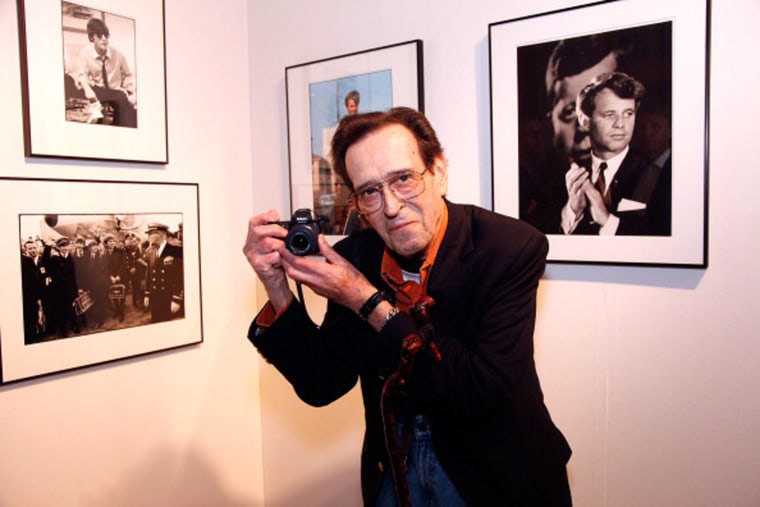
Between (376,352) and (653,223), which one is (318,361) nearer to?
(376,352)

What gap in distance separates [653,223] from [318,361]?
88cm

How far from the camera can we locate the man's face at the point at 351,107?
185 centimetres

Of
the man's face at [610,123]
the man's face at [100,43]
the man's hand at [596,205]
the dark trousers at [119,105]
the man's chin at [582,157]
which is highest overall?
the man's face at [100,43]

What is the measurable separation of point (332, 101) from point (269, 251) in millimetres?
871

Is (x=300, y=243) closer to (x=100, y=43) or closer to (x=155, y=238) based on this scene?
(x=155, y=238)

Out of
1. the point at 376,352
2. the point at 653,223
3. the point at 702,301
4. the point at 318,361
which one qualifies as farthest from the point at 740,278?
the point at 318,361

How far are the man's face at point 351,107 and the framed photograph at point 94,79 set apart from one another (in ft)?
1.98

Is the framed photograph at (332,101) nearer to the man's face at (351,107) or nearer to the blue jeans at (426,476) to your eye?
the man's face at (351,107)

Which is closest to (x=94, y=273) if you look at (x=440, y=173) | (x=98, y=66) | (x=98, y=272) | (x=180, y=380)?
(x=98, y=272)

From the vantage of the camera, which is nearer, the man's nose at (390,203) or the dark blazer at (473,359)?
the dark blazer at (473,359)

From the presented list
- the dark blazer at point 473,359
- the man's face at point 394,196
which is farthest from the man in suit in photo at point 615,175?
the man's face at point 394,196

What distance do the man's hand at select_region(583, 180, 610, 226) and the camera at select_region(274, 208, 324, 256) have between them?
722 mm

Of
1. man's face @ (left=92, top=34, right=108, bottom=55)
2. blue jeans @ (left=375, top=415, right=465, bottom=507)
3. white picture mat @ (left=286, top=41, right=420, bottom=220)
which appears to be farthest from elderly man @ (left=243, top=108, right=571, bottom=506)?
man's face @ (left=92, top=34, right=108, bottom=55)

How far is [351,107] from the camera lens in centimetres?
186
